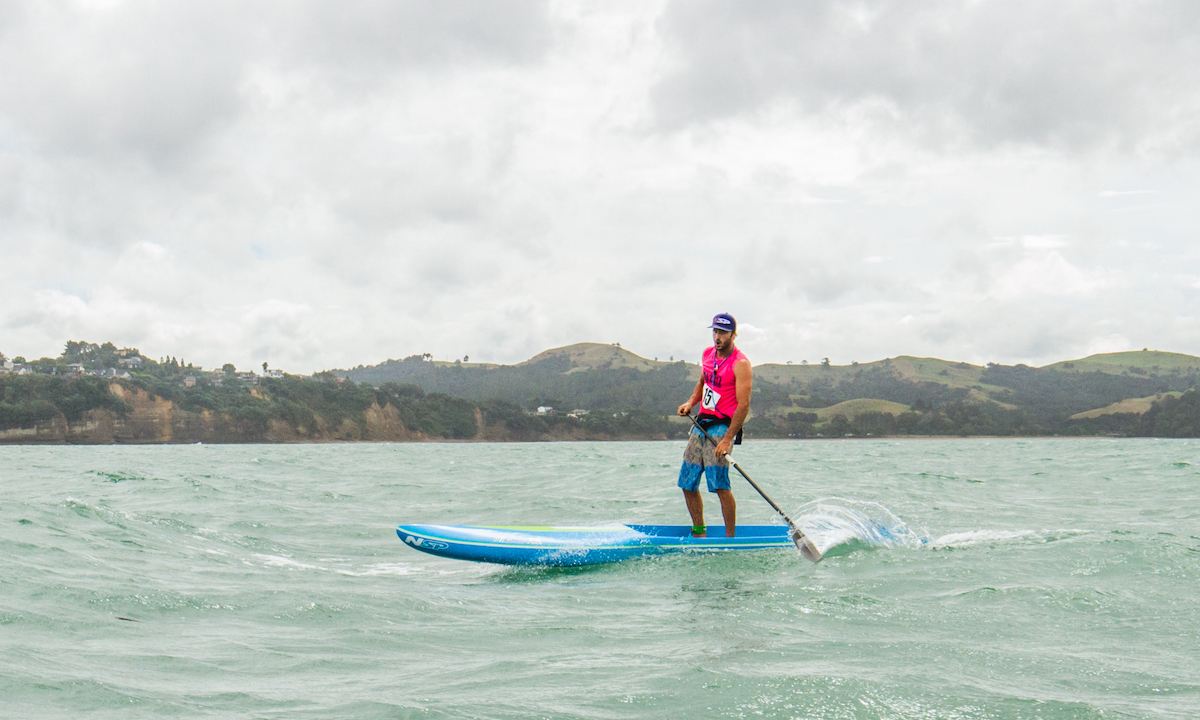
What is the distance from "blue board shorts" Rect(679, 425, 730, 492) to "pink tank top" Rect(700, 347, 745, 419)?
0.21 metres

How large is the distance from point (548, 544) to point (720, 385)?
2594 millimetres

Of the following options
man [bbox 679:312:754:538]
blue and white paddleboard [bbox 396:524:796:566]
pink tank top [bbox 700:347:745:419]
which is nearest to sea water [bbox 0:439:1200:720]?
blue and white paddleboard [bbox 396:524:796:566]

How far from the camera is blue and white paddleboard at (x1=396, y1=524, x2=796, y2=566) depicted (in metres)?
8.88

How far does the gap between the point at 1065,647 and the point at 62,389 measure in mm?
116487

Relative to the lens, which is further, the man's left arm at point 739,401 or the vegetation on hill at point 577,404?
the vegetation on hill at point 577,404

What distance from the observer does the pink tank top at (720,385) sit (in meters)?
9.30

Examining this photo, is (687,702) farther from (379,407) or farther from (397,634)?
(379,407)

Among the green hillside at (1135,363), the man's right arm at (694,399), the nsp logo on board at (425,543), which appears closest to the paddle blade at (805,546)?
the man's right arm at (694,399)

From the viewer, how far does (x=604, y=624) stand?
6199 millimetres

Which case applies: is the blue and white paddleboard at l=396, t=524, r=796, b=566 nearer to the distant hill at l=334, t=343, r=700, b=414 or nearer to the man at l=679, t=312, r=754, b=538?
the man at l=679, t=312, r=754, b=538

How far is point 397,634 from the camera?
19.3 ft

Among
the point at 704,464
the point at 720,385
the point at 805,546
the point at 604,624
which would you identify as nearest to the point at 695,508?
the point at 704,464

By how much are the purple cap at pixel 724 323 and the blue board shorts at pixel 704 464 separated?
1.10 meters

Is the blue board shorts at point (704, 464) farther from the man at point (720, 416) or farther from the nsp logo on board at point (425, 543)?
the nsp logo on board at point (425, 543)
